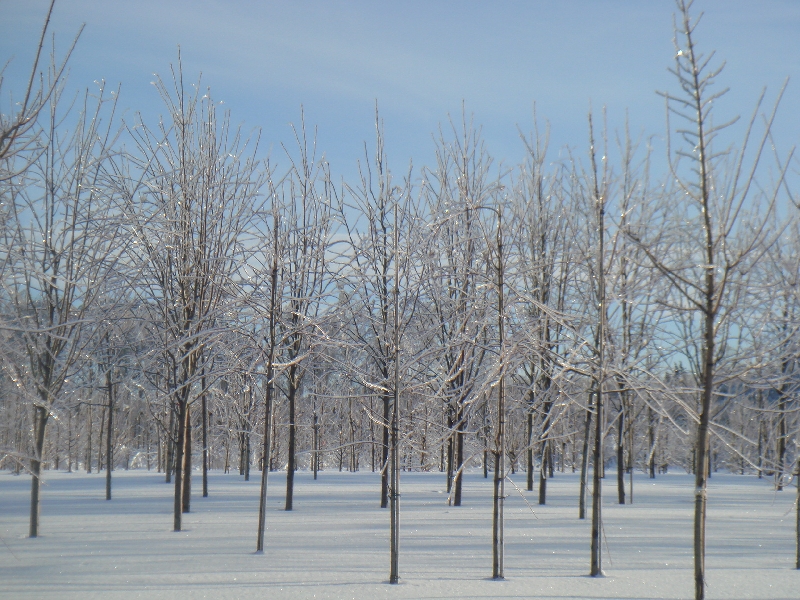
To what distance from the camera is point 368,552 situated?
10195 millimetres

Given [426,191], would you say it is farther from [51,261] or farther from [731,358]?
[731,358]

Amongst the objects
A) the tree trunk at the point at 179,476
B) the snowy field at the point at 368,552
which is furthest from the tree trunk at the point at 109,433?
the tree trunk at the point at 179,476

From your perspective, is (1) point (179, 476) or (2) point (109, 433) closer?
(1) point (179, 476)

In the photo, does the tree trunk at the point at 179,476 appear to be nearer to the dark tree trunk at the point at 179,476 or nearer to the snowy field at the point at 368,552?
the dark tree trunk at the point at 179,476

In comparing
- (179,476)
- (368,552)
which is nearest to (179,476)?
(179,476)

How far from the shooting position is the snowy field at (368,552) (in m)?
7.62

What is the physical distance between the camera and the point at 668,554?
10383 mm

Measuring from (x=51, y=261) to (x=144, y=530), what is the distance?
510 centimetres

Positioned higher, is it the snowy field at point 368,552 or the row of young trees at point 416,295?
the row of young trees at point 416,295

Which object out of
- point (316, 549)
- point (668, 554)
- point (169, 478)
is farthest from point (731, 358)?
point (169, 478)

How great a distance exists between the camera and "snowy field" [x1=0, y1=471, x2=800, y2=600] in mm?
7625

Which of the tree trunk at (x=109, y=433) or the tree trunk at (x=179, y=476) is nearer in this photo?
the tree trunk at (x=179, y=476)

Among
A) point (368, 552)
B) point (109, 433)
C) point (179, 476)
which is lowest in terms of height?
point (368, 552)

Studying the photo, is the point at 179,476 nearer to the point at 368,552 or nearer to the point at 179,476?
the point at 179,476
